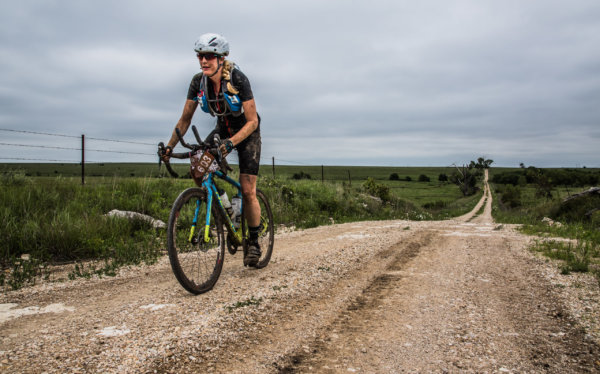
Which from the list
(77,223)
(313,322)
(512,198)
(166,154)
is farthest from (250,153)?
(512,198)

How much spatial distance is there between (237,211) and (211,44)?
6.89ft

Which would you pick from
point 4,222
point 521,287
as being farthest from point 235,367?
point 4,222

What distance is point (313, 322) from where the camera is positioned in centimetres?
343

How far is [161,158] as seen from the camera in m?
4.32

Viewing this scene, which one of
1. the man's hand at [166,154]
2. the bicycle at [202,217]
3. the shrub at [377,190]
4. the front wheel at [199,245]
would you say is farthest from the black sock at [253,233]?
the shrub at [377,190]

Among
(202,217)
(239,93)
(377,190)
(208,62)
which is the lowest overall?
(377,190)

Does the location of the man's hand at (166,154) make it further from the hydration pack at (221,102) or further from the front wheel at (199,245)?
the hydration pack at (221,102)

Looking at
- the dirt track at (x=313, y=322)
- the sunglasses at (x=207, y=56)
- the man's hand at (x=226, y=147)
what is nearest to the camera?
the dirt track at (x=313, y=322)

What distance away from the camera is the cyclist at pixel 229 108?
4.40 meters

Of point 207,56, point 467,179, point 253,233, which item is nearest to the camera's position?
point 207,56

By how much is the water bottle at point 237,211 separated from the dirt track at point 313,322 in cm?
69

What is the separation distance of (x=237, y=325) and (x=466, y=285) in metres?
2.94

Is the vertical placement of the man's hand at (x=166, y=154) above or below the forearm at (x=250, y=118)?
below

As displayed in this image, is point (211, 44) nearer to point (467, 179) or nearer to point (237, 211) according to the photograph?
point (237, 211)
